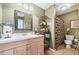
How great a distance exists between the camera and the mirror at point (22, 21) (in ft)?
5.87

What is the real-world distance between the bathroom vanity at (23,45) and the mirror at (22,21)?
157 millimetres

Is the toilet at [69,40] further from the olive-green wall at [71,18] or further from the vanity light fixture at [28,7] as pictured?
the vanity light fixture at [28,7]

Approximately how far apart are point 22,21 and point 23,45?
0.38 metres

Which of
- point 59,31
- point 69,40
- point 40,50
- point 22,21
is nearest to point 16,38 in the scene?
point 22,21

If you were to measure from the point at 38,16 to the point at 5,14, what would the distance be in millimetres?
504

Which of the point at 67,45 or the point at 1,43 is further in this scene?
the point at 67,45

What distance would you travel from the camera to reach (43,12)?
185 centimetres

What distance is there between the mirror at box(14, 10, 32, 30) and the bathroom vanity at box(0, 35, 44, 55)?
16cm

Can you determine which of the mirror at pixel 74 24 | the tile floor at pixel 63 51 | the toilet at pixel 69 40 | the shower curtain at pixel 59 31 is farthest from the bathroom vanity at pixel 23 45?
the mirror at pixel 74 24

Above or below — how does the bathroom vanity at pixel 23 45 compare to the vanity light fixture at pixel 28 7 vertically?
below

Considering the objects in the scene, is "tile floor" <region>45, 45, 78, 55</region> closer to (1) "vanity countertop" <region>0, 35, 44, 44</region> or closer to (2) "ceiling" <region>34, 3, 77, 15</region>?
(1) "vanity countertop" <region>0, 35, 44, 44</region>

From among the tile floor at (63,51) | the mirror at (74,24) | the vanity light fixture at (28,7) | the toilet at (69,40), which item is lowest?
the tile floor at (63,51)

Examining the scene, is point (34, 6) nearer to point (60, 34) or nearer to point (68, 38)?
point (60, 34)
